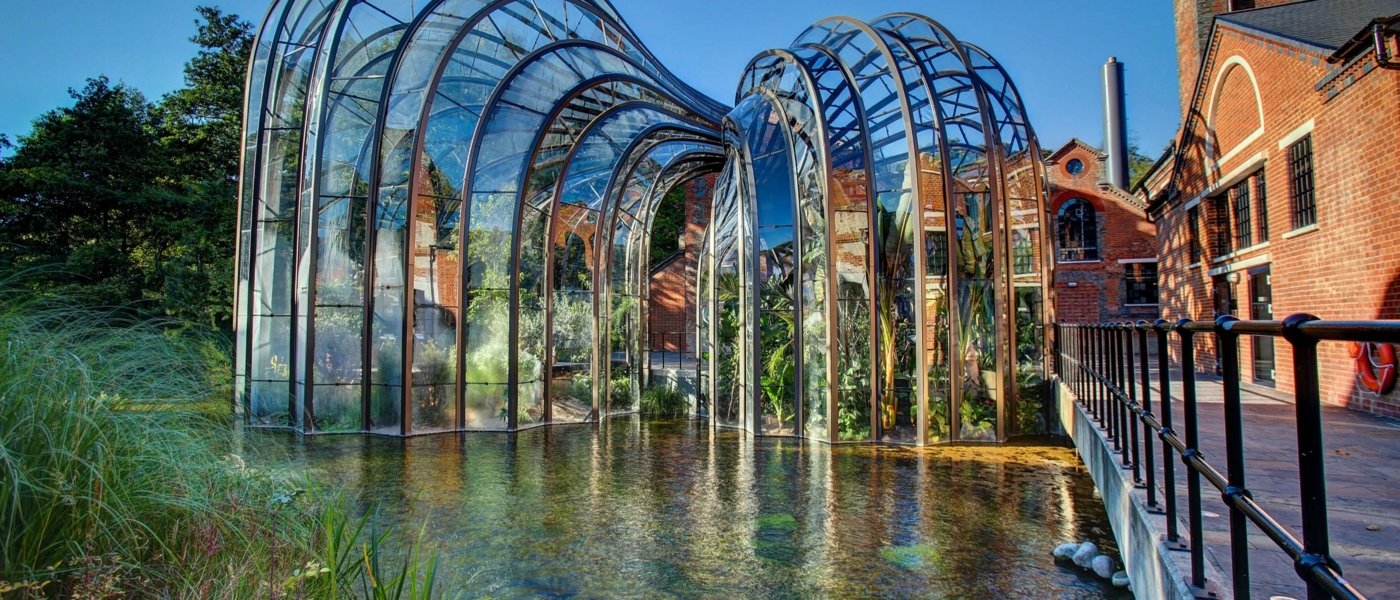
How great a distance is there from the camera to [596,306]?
468 inches

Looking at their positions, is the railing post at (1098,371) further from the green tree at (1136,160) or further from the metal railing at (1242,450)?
the green tree at (1136,160)

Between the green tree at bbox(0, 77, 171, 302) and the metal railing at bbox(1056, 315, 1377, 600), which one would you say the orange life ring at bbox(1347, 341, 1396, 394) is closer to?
the metal railing at bbox(1056, 315, 1377, 600)

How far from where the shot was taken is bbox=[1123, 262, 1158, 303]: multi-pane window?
74.3ft

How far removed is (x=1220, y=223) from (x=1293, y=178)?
3897 mm

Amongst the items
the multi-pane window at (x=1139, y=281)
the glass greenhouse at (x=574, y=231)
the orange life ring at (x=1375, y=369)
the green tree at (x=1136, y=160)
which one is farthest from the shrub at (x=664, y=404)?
the green tree at (x=1136, y=160)

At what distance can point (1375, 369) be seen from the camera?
7.29 metres

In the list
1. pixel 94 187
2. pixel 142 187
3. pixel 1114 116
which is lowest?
pixel 94 187

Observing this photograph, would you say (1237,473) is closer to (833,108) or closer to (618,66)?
(833,108)

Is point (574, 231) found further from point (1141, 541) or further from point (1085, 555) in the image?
point (1141, 541)

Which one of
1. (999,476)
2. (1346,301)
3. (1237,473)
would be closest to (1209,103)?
(1346,301)

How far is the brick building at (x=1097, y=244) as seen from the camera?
894 inches

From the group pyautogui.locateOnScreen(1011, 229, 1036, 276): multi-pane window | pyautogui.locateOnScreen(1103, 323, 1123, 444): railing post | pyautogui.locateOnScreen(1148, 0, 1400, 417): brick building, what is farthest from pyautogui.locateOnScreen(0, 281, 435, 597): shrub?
pyautogui.locateOnScreen(1148, 0, 1400, 417): brick building

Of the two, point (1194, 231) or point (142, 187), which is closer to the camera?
point (1194, 231)

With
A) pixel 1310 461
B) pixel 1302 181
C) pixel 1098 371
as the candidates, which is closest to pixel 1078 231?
pixel 1302 181
